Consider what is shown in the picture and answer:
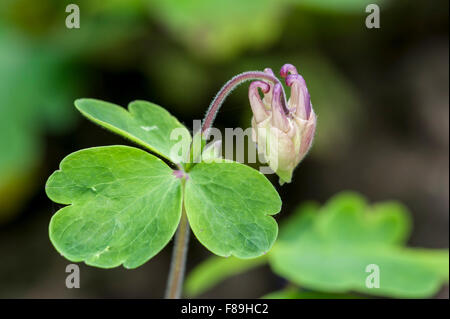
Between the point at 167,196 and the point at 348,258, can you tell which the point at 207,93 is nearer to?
the point at 348,258

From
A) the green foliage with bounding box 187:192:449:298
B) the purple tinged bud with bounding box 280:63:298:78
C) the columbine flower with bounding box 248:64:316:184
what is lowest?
the green foliage with bounding box 187:192:449:298

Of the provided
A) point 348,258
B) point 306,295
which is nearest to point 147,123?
point 306,295

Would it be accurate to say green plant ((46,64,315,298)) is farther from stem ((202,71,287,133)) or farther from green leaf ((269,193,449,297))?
green leaf ((269,193,449,297))

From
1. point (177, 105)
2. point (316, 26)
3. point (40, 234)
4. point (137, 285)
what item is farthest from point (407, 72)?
point (40, 234)

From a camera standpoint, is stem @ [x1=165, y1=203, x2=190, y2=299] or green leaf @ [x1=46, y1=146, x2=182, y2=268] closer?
green leaf @ [x1=46, y1=146, x2=182, y2=268]

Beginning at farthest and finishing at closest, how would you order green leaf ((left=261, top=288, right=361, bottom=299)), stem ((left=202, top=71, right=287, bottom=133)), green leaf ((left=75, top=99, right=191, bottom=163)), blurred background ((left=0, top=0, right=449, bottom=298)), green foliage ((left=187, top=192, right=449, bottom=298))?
blurred background ((left=0, top=0, right=449, bottom=298)) → green foliage ((left=187, top=192, right=449, bottom=298)) → green leaf ((left=261, top=288, right=361, bottom=299)) → green leaf ((left=75, top=99, right=191, bottom=163)) → stem ((left=202, top=71, right=287, bottom=133))

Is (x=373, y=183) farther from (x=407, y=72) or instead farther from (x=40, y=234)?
(x=40, y=234)

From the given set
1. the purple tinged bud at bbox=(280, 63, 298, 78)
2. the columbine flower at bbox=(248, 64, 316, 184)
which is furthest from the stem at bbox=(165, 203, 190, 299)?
the purple tinged bud at bbox=(280, 63, 298, 78)

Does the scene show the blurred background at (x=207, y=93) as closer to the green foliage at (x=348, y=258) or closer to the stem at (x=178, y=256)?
the green foliage at (x=348, y=258)
